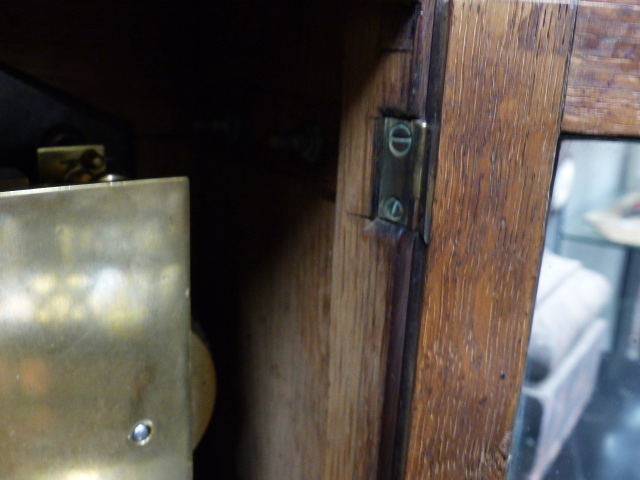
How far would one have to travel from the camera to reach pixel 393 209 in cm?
43

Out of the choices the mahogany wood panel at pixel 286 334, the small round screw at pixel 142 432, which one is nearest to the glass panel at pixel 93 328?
the small round screw at pixel 142 432

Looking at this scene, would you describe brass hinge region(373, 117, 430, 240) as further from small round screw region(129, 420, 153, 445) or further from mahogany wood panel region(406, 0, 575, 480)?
small round screw region(129, 420, 153, 445)

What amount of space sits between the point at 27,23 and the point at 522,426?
0.63m

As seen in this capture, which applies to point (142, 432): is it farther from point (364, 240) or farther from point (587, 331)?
point (587, 331)

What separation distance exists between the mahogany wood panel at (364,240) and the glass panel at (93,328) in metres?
0.12

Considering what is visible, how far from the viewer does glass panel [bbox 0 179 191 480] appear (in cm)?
42

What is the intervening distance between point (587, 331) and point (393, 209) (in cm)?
20

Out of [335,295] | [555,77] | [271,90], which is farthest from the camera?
[271,90]

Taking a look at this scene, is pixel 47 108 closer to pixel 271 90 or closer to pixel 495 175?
pixel 271 90

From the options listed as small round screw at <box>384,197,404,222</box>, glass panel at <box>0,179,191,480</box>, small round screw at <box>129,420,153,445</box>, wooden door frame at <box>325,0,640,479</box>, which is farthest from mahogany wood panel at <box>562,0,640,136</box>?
small round screw at <box>129,420,153,445</box>

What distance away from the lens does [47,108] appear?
68 centimetres

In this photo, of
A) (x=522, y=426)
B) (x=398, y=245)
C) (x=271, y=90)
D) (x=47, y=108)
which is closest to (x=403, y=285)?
(x=398, y=245)

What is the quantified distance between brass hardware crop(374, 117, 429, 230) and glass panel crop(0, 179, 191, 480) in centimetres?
15

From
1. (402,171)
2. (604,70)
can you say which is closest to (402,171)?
(402,171)
